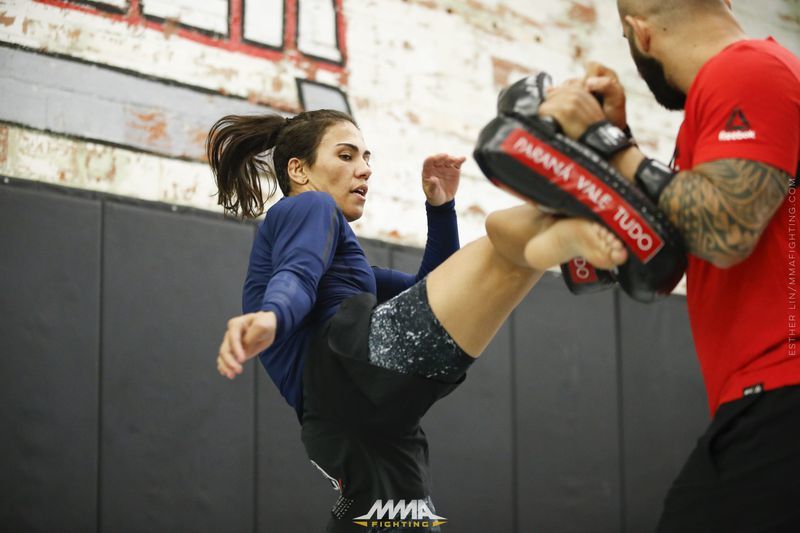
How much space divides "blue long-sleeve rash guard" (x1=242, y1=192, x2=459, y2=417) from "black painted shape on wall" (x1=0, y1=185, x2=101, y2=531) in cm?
169

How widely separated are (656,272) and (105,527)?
9.33ft

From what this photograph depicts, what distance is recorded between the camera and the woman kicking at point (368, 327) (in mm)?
1965

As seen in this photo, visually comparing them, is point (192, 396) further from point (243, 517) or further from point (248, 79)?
point (248, 79)

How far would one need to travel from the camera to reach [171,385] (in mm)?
4125

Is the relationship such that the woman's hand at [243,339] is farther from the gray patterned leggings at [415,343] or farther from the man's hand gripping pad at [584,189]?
the man's hand gripping pad at [584,189]

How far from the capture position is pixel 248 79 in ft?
15.5

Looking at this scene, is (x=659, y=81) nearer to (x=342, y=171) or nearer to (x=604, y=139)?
(x=604, y=139)

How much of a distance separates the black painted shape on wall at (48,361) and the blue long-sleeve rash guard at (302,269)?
5.54ft

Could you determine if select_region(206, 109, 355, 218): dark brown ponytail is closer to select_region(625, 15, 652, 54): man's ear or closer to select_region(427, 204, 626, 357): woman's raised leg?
select_region(427, 204, 626, 357): woman's raised leg

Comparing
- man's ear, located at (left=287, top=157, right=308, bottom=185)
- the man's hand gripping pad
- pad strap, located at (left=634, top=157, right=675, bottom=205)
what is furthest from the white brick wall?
pad strap, located at (left=634, top=157, right=675, bottom=205)

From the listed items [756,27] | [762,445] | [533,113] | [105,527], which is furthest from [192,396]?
[756,27]

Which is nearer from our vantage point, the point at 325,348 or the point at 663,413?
the point at 325,348

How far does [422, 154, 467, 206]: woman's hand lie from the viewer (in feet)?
9.15

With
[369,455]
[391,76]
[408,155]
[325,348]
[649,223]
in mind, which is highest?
[391,76]
